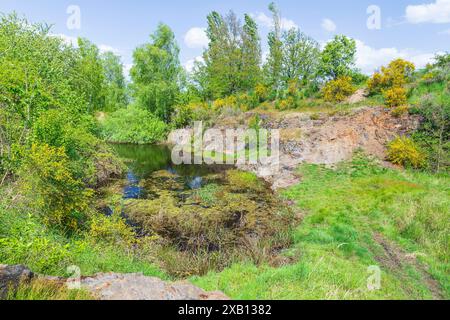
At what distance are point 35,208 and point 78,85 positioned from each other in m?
13.9

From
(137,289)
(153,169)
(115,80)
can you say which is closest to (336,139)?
(153,169)

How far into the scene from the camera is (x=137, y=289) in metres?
4.45

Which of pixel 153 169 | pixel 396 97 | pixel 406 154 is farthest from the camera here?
pixel 396 97

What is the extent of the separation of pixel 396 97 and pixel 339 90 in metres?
6.76

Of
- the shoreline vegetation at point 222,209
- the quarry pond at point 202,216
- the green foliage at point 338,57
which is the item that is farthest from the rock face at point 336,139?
the green foliage at point 338,57

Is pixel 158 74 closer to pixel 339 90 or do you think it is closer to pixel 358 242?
pixel 339 90

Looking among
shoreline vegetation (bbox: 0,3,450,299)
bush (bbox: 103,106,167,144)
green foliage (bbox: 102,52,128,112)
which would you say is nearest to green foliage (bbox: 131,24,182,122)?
bush (bbox: 103,106,167,144)

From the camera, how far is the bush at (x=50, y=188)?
7.93 meters

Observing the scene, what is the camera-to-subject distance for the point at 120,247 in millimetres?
8453

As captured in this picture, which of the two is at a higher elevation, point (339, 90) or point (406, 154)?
point (339, 90)

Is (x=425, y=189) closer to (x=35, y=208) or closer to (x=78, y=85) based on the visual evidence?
(x=35, y=208)

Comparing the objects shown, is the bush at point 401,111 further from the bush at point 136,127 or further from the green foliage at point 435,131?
the bush at point 136,127

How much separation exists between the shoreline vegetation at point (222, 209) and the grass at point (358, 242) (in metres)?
0.04
